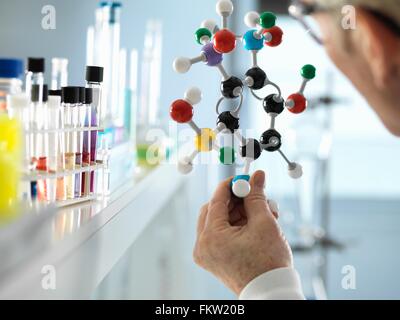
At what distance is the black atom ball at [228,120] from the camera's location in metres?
0.69

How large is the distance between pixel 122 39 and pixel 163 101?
357 millimetres

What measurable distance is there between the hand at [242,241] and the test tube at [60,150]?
6.7 inches

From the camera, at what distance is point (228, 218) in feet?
2.40

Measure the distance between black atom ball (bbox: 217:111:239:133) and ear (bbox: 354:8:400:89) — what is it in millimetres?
158

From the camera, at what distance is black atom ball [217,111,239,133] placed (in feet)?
2.27

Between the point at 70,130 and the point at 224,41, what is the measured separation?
0.22 m

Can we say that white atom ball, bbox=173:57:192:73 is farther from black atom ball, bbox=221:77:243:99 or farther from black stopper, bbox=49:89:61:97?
black stopper, bbox=49:89:61:97

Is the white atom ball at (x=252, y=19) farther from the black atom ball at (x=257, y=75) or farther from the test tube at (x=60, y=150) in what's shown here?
the test tube at (x=60, y=150)

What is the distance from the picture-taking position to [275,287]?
2.14ft

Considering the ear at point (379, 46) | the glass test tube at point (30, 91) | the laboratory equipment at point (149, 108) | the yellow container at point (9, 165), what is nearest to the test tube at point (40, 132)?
the glass test tube at point (30, 91)

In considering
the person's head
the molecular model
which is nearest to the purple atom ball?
the molecular model

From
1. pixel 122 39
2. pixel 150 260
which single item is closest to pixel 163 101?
pixel 122 39

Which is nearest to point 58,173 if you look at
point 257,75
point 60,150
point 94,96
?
point 60,150

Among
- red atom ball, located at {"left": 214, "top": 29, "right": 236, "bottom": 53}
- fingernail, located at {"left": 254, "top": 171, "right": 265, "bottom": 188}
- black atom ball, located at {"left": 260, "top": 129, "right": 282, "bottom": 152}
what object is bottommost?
fingernail, located at {"left": 254, "top": 171, "right": 265, "bottom": 188}
